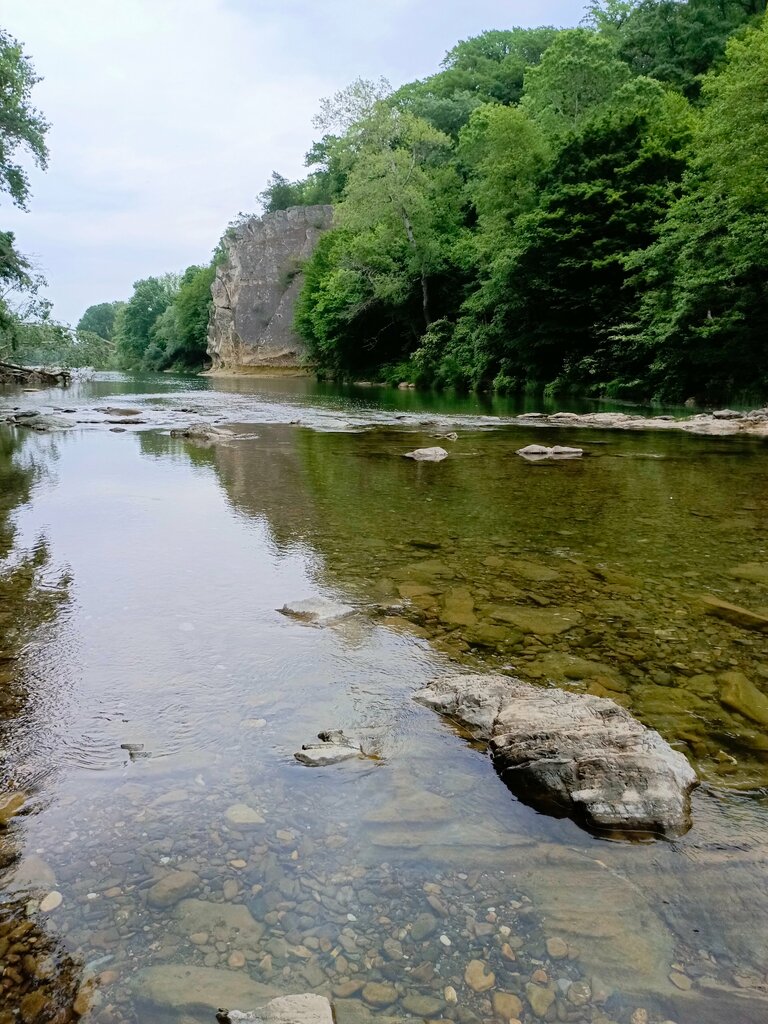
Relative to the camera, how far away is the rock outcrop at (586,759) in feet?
7.95

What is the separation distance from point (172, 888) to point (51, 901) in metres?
0.37

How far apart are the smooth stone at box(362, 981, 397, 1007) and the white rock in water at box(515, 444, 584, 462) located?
407 inches

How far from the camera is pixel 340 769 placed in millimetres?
2770

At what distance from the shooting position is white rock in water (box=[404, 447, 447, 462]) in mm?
11469

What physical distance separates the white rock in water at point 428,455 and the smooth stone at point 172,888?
378 inches

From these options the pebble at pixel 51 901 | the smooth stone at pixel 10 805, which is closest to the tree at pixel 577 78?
the smooth stone at pixel 10 805

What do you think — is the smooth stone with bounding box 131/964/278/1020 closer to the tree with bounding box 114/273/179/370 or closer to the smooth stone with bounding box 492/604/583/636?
the smooth stone with bounding box 492/604/583/636

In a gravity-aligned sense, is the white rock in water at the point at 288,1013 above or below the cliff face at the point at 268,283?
below

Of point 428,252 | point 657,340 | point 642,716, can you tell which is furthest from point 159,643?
point 428,252

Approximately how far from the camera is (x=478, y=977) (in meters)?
1.81

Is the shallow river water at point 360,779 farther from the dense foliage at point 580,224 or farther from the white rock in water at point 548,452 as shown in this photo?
the dense foliage at point 580,224

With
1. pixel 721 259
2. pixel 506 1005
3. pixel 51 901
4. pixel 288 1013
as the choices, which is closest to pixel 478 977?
pixel 506 1005

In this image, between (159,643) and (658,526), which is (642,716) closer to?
(159,643)

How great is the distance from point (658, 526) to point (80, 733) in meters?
5.81
